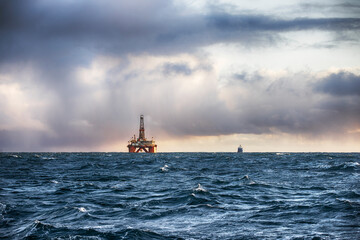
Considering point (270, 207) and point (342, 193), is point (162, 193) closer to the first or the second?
point (270, 207)

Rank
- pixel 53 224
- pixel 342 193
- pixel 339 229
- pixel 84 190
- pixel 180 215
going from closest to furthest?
pixel 339 229 < pixel 53 224 < pixel 180 215 < pixel 342 193 < pixel 84 190

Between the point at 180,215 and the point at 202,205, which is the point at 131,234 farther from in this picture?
the point at 202,205

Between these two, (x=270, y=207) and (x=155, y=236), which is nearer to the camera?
(x=155, y=236)

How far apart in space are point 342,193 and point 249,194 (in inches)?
249

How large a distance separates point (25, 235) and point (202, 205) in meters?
10.1

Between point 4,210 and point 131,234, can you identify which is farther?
point 4,210

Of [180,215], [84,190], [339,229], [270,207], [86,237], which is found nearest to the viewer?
[86,237]

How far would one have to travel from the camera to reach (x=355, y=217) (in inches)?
672

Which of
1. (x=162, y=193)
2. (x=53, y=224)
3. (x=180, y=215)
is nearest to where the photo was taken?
(x=53, y=224)

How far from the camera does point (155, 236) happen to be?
1441cm

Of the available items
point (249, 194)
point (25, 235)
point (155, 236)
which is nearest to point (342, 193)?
point (249, 194)

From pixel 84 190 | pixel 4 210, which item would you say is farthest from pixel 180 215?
pixel 84 190

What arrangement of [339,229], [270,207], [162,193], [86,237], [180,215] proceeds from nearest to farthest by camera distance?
1. [86,237]
2. [339,229]
3. [180,215]
4. [270,207]
5. [162,193]

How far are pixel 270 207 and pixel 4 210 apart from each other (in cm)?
1472
